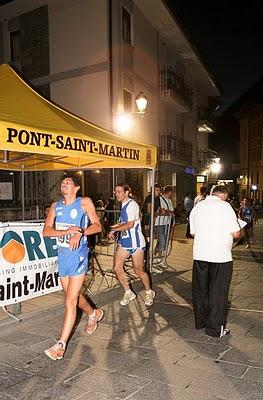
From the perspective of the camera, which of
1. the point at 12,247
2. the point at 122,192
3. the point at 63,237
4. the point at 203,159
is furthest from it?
the point at 203,159

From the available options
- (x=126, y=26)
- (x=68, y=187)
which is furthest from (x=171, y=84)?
(x=68, y=187)

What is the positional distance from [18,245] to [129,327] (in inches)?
70.3

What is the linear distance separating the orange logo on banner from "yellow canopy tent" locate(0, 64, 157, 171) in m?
1.10

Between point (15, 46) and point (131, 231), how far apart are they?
15.5 m

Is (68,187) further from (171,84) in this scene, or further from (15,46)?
(171,84)

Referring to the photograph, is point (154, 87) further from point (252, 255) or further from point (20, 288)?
point (20, 288)

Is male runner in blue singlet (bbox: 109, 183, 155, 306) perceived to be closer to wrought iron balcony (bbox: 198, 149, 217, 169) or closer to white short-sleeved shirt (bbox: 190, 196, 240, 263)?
white short-sleeved shirt (bbox: 190, 196, 240, 263)

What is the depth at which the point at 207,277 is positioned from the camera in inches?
203

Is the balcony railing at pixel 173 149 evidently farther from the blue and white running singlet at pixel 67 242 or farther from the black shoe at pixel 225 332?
the blue and white running singlet at pixel 67 242

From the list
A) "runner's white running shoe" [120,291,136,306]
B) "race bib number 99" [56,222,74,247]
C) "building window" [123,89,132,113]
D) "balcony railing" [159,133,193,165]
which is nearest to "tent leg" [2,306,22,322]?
"race bib number 99" [56,222,74,247]

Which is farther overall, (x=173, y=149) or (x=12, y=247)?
(x=173, y=149)

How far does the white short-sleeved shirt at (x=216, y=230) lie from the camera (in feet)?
16.3

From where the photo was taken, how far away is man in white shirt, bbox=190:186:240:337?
16.3 ft

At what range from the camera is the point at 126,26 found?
16891mm
